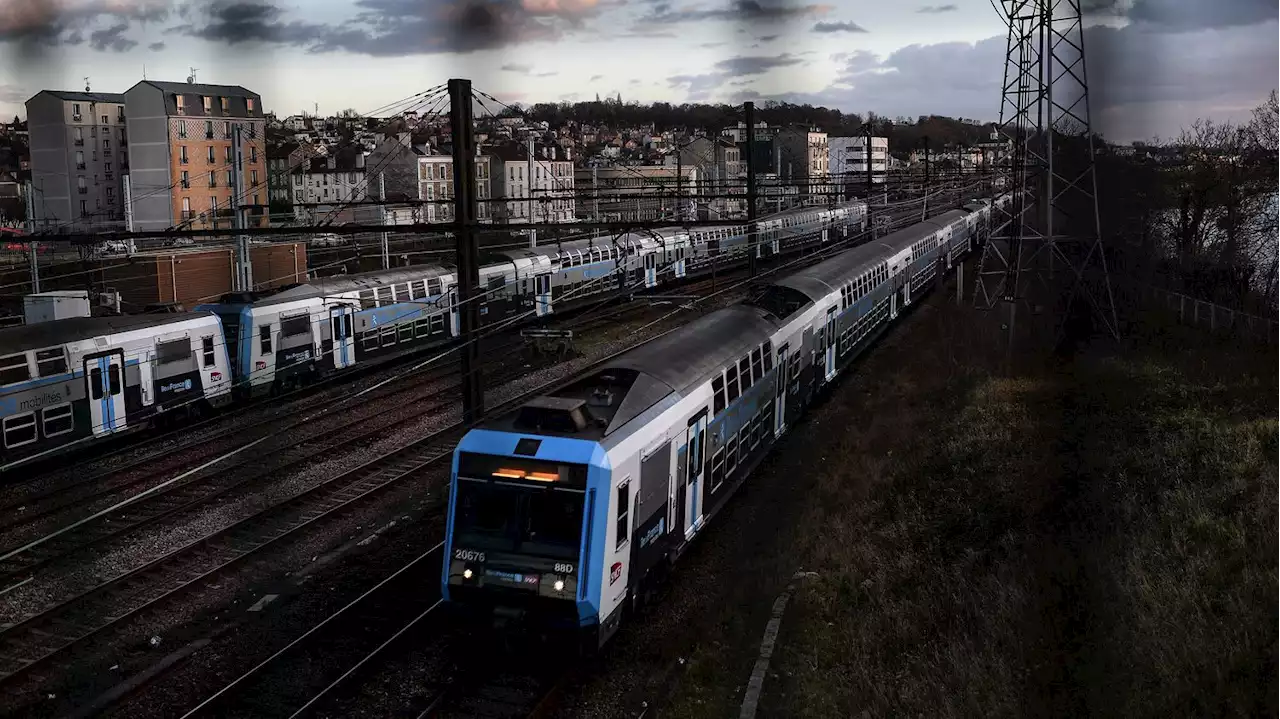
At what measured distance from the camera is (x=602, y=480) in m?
8.46

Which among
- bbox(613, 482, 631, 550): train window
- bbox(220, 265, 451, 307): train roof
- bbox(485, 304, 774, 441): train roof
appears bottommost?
bbox(613, 482, 631, 550): train window

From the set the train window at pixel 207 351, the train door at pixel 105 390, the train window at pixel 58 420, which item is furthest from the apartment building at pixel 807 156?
the train window at pixel 58 420

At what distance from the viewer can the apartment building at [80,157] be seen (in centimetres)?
1352

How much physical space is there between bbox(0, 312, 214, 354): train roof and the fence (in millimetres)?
19248

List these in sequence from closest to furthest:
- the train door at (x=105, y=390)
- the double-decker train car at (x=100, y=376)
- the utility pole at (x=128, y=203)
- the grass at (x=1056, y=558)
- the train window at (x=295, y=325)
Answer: the grass at (x=1056, y=558) < the double-decker train car at (x=100, y=376) < the train door at (x=105, y=390) < the utility pole at (x=128, y=203) < the train window at (x=295, y=325)

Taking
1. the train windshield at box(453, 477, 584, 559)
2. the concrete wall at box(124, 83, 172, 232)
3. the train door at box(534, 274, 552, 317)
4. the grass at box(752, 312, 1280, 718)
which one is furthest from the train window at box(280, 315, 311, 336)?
the train windshield at box(453, 477, 584, 559)

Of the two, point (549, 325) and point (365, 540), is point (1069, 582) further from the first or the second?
point (549, 325)

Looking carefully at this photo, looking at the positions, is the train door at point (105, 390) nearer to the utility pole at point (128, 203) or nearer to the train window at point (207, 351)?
the train window at point (207, 351)

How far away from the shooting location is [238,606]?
10.8 metres

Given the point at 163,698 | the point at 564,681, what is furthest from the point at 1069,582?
the point at 163,698

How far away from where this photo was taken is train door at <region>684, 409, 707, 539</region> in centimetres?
1084

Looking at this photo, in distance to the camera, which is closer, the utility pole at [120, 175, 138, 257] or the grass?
the grass

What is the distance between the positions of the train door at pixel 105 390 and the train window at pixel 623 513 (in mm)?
11539

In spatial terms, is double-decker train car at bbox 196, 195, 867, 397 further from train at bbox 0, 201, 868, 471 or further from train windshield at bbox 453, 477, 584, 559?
train windshield at bbox 453, 477, 584, 559
